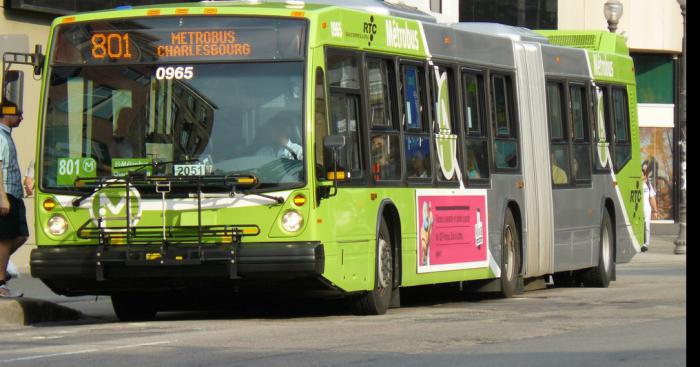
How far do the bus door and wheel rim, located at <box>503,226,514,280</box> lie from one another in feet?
1.25

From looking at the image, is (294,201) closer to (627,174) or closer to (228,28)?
(228,28)

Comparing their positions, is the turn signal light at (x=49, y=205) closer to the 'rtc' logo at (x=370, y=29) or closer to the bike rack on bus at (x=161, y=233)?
the bike rack on bus at (x=161, y=233)

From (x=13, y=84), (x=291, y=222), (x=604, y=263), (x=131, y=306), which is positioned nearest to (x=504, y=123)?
(x=604, y=263)

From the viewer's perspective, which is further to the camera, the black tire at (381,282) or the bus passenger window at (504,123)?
the bus passenger window at (504,123)

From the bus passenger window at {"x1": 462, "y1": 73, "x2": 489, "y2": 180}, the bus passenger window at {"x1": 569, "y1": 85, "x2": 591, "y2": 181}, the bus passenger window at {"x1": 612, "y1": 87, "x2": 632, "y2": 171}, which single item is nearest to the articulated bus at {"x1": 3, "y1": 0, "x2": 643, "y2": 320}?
the bus passenger window at {"x1": 462, "y1": 73, "x2": 489, "y2": 180}

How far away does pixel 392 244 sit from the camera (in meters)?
16.4

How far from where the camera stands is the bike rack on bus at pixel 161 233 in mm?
14508

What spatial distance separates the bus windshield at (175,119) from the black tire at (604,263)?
9006 millimetres

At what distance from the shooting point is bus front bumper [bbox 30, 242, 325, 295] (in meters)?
14.4

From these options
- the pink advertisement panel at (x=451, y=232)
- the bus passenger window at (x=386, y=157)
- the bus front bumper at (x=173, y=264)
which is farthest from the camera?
the pink advertisement panel at (x=451, y=232)

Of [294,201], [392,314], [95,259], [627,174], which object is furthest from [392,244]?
[627,174]

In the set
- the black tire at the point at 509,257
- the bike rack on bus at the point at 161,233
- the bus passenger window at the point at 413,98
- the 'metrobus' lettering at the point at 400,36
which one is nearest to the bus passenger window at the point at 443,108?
the bus passenger window at the point at 413,98
